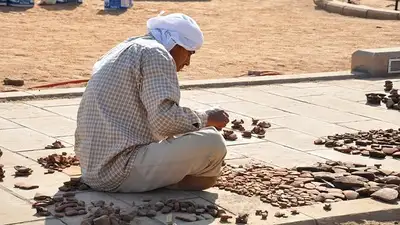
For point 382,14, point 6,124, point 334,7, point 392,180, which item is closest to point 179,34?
point 392,180

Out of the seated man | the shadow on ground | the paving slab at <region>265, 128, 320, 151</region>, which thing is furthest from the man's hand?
the shadow on ground

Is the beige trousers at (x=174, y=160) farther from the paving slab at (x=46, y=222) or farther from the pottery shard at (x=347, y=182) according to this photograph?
the pottery shard at (x=347, y=182)

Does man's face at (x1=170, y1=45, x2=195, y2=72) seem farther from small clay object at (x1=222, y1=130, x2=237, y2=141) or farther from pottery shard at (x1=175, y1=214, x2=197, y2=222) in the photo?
small clay object at (x1=222, y1=130, x2=237, y2=141)

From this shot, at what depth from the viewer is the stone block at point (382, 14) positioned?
63.8 ft

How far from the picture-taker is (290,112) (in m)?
9.37

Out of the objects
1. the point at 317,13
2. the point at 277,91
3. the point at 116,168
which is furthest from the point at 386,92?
the point at 317,13

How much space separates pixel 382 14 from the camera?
771 inches

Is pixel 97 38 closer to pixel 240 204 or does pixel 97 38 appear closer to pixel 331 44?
pixel 331 44

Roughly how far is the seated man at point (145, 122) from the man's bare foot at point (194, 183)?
79 millimetres

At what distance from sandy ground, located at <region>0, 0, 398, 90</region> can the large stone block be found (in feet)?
3.37

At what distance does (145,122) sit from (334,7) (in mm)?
14865

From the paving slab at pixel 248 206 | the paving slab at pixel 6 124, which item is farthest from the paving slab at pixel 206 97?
the paving slab at pixel 248 206

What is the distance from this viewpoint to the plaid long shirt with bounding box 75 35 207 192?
5926 millimetres

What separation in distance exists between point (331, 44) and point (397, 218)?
31.4ft
